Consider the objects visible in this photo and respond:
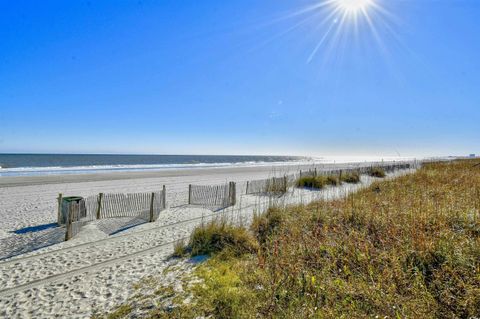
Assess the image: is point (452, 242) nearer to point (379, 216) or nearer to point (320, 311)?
point (379, 216)

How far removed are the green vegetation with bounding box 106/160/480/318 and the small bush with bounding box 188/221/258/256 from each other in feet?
0.08

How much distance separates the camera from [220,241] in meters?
5.46

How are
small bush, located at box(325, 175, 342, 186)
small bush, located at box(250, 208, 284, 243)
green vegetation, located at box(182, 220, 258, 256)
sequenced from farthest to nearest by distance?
small bush, located at box(325, 175, 342, 186) → small bush, located at box(250, 208, 284, 243) → green vegetation, located at box(182, 220, 258, 256)

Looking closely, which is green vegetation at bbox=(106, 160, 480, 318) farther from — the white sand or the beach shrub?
the white sand

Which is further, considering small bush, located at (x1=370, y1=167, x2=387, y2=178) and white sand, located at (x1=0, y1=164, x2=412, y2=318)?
small bush, located at (x1=370, y1=167, x2=387, y2=178)

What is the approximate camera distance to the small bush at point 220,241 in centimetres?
522

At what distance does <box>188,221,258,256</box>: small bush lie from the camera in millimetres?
5223

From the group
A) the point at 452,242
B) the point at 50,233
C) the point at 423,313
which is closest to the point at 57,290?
the point at 50,233

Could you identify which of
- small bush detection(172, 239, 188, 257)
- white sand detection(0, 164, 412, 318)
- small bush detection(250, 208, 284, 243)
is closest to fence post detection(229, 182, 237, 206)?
white sand detection(0, 164, 412, 318)

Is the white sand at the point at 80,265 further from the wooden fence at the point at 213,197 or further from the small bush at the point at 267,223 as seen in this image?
the wooden fence at the point at 213,197

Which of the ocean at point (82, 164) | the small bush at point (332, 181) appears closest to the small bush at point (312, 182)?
the small bush at point (332, 181)

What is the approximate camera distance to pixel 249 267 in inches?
167

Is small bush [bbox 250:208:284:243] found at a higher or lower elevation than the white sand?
higher

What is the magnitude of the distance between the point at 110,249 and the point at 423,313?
6.07 metres
